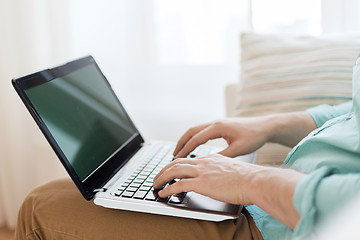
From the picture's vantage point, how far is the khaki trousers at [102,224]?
70 centimetres

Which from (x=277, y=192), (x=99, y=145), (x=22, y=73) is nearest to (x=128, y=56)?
(x=22, y=73)

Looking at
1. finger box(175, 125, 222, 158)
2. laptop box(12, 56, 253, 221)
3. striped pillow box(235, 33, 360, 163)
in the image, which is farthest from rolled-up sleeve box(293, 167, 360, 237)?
striped pillow box(235, 33, 360, 163)

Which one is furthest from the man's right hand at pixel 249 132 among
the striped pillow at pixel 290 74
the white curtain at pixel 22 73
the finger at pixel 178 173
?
the white curtain at pixel 22 73

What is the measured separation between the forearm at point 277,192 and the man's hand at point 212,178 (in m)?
0.02

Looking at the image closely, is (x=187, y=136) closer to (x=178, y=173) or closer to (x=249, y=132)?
(x=249, y=132)

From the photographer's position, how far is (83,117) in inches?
35.8

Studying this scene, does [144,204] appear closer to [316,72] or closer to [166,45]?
[316,72]

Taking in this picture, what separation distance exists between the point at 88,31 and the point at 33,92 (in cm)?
115

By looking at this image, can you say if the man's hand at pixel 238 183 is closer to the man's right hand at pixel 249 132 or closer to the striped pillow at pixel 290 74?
the man's right hand at pixel 249 132

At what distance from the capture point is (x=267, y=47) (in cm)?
122

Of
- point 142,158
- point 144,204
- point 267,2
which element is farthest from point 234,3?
point 144,204

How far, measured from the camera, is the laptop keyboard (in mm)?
715

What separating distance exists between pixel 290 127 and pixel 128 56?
109 centimetres

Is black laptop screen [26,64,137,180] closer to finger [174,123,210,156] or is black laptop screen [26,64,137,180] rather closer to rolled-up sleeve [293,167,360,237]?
finger [174,123,210,156]
